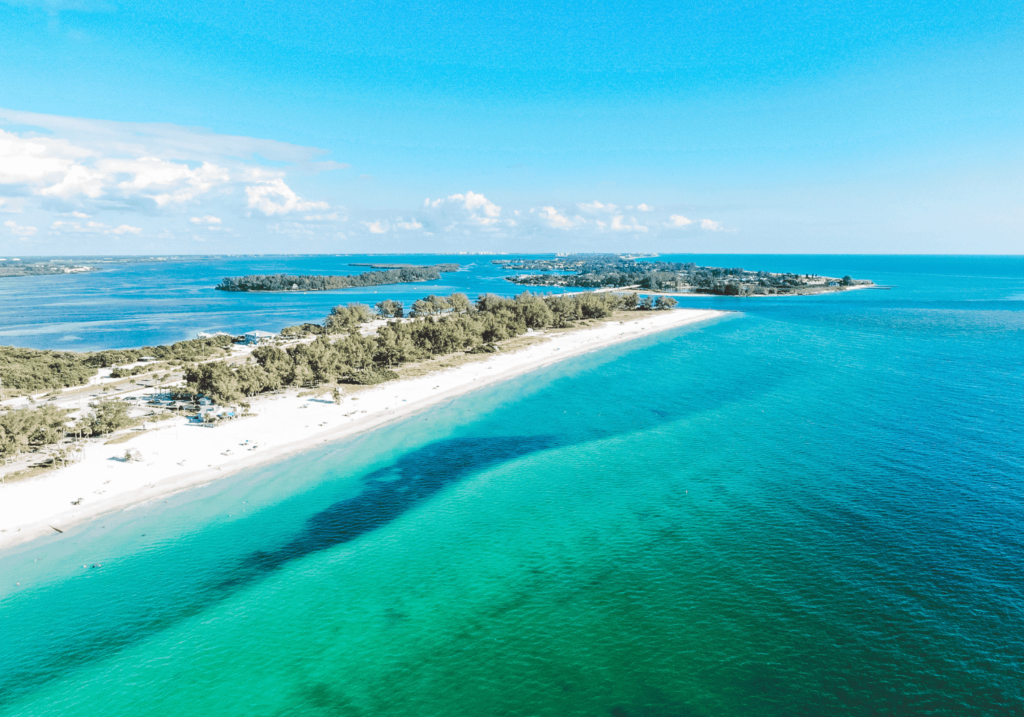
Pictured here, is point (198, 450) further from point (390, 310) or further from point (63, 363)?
A: point (390, 310)

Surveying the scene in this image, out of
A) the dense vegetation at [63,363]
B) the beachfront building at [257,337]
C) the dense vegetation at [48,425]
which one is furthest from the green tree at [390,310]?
the dense vegetation at [48,425]

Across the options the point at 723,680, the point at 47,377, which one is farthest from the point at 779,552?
the point at 47,377

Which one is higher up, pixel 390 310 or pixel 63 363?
Result: pixel 390 310

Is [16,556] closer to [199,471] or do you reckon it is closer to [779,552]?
[199,471]

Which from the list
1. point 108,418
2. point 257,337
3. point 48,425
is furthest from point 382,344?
point 48,425

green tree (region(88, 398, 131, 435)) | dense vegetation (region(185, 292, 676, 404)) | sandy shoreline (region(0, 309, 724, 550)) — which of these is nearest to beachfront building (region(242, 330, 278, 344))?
dense vegetation (region(185, 292, 676, 404))

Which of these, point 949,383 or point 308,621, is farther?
point 949,383

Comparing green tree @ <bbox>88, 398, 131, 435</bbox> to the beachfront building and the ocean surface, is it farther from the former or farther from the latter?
the beachfront building
